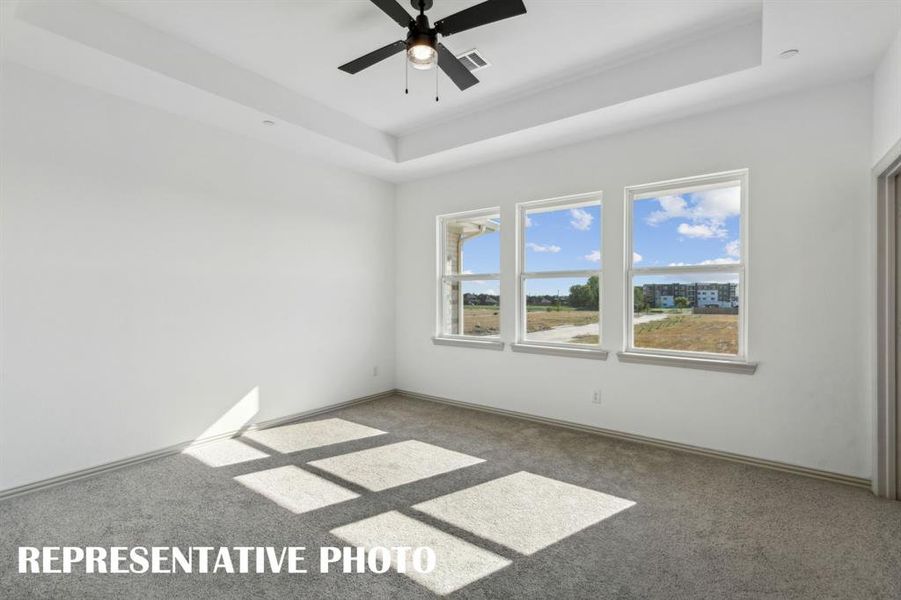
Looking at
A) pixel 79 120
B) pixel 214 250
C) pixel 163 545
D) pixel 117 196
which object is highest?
pixel 79 120

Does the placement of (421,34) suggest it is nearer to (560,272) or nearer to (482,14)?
(482,14)

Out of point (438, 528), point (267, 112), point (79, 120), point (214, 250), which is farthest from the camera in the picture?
point (214, 250)

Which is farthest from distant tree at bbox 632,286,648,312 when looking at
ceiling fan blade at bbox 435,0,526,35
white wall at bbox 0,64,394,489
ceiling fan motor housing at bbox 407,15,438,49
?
white wall at bbox 0,64,394,489

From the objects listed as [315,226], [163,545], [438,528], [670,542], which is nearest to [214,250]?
[315,226]

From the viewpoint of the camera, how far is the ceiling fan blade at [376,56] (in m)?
2.46

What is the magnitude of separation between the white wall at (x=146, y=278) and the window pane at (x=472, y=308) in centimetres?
125

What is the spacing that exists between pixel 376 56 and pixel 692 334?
3158 millimetres

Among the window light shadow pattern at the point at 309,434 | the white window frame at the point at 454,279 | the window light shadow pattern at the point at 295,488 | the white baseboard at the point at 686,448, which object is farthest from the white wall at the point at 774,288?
the window light shadow pattern at the point at 295,488

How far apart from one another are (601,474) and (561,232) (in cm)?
231

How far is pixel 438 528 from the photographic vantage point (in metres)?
2.36

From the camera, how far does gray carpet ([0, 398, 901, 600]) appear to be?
1.88m

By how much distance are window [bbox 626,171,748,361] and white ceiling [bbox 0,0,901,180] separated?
0.66 meters

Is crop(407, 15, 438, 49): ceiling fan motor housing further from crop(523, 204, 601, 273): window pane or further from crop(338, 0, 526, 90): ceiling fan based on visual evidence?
crop(523, 204, 601, 273): window pane

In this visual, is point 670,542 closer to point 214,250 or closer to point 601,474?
point 601,474
